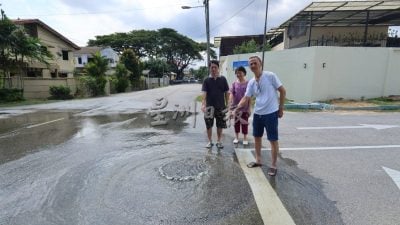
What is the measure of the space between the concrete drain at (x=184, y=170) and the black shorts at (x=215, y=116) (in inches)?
44.0

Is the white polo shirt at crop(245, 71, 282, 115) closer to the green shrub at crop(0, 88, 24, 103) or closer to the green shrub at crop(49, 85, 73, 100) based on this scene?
the green shrub at crop(0, 88, 24, 103)

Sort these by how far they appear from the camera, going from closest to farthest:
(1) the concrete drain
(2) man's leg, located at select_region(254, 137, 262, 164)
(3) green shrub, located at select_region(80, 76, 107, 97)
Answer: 1. (1) the concrete drain
2. (2) man's leg, located at select_region(254, 137, 262, 164)
3. (3) green shrub, located at select_region(80, 76, 107, 97)

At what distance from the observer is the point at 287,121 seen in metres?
10.0

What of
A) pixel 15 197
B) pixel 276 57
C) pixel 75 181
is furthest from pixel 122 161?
pixel 276 57

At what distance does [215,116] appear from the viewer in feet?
20.3

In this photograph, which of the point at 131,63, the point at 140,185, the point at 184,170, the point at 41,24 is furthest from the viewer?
the point at 131,63

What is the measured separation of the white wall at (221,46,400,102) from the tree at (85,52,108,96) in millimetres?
18938

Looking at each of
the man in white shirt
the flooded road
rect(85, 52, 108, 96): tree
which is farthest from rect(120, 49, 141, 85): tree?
the man in white shirt

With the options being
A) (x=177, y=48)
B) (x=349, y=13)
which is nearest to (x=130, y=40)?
(x=177, y=48)

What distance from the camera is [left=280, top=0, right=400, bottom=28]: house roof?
16375 mm

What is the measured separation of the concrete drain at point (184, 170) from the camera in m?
4.43

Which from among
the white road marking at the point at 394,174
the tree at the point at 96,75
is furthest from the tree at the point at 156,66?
the white road marking at the point at 394,174

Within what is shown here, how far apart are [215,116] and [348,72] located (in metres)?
11.4

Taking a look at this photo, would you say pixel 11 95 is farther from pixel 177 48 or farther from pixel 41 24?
pixel 177 48
